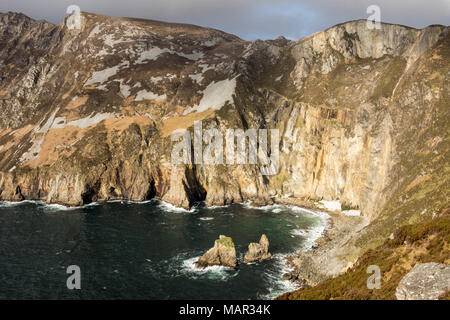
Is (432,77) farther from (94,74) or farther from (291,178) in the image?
(94,74)

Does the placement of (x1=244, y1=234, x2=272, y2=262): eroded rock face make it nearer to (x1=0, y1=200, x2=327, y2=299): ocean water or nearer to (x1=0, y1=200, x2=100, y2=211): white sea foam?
(x1=0, y1=200, x2=327, y2=299): ocean water

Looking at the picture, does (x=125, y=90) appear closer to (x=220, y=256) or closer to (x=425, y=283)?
(x=220, y=256)

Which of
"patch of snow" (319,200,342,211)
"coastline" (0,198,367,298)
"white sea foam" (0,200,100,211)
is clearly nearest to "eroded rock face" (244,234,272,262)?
"coastline" (0,198,367,298)

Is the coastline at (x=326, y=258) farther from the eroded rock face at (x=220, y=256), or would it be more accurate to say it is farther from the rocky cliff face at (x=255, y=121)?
the eroded rock face at (x=220, y=256)

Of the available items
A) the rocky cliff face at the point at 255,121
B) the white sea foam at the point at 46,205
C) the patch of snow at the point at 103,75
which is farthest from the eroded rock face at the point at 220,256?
the patch of snow at the point at 103,75

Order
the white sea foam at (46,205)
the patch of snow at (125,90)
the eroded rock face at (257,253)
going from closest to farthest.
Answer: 1. the eroded rock face at (257,253)
2. the white sea foam at (46,205)
3. the patch of snow at (125,90)

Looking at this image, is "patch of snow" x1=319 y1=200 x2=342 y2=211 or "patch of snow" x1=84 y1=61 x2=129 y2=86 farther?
"patch of snow" x1=84 y1=61 x2=129 y2=86

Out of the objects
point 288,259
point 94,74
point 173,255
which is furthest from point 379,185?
point 94,74
